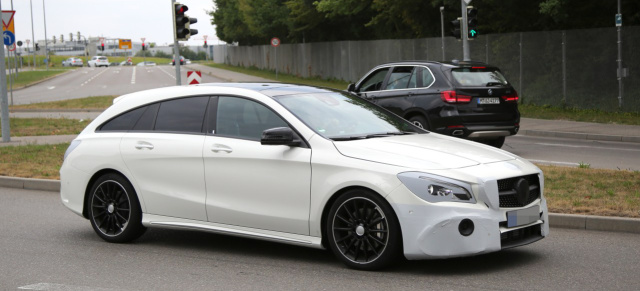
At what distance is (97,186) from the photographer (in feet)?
28.2

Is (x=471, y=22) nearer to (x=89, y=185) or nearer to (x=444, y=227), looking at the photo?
(x=89, y=185)

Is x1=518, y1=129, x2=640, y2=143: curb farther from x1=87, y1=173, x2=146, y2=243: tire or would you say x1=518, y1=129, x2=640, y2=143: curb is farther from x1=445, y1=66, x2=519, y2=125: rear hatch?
x1=87, y1=173, x2=146, y2=243: tire

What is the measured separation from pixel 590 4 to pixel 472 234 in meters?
24.6

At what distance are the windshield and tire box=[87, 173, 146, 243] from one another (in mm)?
1782

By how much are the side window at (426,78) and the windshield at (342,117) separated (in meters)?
7.59

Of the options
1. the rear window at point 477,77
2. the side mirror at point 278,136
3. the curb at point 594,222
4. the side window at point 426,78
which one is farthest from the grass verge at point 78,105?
the side mirror at point 278,136

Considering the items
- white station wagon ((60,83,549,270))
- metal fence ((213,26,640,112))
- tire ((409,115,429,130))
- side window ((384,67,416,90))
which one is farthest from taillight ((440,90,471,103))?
metal fence ((213,26,640,112))

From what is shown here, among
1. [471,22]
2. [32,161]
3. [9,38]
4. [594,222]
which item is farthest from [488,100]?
[9,38]

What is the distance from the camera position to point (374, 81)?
1698 centimetres

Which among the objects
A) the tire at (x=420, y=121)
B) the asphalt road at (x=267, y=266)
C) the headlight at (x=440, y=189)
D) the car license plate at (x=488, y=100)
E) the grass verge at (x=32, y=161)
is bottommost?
the asphalt road at (x=267, y=266)

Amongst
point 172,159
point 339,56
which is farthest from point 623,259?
point 339,56

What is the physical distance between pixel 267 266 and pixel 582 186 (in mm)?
4908

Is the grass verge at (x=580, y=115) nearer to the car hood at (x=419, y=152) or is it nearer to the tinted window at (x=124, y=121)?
the car hood at (x=419, y=152)

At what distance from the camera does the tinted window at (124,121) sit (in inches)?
341
